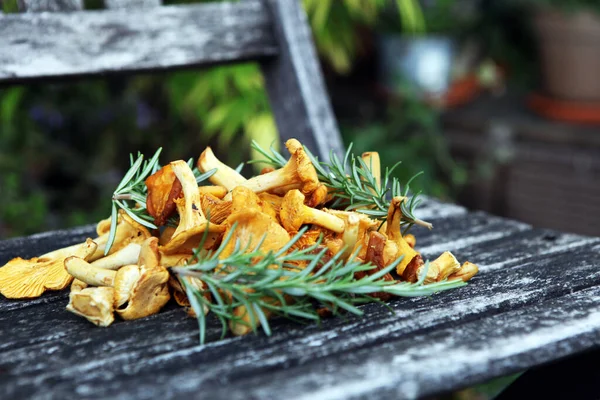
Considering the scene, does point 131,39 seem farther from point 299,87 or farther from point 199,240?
point 199,240

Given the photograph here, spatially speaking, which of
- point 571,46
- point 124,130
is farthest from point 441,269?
point 571,46

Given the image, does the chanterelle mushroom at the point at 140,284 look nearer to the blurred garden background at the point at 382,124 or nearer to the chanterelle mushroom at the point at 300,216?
the chanterelle mushroom at the point at 300,216

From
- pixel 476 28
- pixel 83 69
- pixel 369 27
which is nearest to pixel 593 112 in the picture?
pixel 476 28

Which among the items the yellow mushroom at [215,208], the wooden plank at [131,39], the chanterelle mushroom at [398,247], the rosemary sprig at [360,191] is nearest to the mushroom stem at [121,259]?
the yellow mushroom at [215,208]

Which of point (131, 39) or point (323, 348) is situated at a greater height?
point (131, 39)

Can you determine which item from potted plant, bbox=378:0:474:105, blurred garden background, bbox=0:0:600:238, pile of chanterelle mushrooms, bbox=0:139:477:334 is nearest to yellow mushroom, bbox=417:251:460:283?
pile of chanterelle mushrooms, bbox=0:139:477:334
